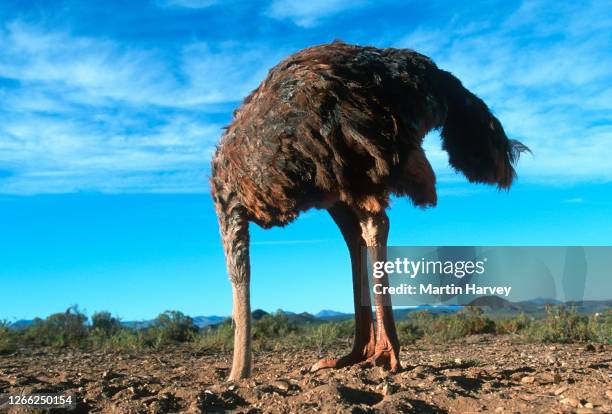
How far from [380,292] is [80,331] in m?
9.84

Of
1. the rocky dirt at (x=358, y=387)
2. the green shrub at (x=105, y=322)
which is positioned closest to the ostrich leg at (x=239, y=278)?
the rocky dirt at (x=358, y=387)

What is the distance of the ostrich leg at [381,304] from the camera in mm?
6840

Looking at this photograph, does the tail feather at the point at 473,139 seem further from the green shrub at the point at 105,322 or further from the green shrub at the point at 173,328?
the green shrub at the point at 105,322

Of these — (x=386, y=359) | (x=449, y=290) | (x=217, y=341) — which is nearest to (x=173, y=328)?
(x=217, y=341)

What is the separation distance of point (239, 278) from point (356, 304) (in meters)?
1.26

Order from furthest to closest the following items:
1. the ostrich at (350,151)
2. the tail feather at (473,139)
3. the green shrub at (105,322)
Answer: the green shrub at (105,322)
the tail feather at (473,139)
the ostrich at (350,151)

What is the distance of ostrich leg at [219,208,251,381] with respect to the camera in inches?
291

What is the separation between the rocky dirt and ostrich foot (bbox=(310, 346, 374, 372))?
258 mm

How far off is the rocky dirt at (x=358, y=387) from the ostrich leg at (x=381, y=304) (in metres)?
0.21

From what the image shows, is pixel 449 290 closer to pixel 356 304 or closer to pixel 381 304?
pixel 356 304

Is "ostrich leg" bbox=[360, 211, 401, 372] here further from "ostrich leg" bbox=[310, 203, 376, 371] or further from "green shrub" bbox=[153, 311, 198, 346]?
"green shrub" bbox=[153, 311, 198, 346]

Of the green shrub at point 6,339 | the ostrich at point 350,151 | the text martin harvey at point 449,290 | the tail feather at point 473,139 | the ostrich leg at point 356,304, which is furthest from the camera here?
the green shrub at point 6,339

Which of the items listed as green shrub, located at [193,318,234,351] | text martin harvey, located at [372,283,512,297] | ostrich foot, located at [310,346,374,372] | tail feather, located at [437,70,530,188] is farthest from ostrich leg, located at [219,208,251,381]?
green shrub, located at [193,318,234,351]

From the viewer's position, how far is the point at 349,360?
7504mm
